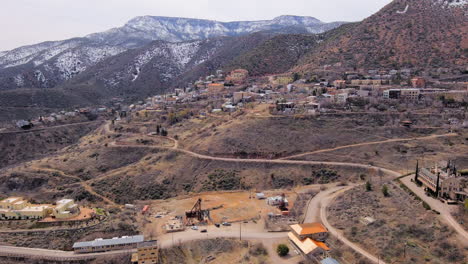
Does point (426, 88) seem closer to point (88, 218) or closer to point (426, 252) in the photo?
point (426, 252)

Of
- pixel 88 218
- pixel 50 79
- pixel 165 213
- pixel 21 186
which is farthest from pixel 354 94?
pixel 50 79

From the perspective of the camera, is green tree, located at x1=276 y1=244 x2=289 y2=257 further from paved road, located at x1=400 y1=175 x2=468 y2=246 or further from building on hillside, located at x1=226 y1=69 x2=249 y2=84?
building on hillside, located at x1=226 y1=69 x2=249 y2=84

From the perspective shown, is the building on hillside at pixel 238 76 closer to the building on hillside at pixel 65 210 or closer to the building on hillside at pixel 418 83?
the building on hillside at pixel 418 83

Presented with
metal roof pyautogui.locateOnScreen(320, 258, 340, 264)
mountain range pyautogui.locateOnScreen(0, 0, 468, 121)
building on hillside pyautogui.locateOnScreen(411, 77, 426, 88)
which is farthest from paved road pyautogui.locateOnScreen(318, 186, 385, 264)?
mountain range pyautogui.locateOnScreen(0, 0, 468, 121)

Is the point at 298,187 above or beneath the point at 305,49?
beneath

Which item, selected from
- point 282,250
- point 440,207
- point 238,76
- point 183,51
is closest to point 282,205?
point 282,250

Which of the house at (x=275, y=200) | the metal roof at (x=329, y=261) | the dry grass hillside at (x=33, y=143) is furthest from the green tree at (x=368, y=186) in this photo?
the dry grass hillside at (x=33, y=143)

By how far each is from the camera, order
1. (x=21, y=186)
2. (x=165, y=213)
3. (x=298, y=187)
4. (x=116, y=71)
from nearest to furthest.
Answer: (x=165, y=213), (x=298, y=187), (x=21, y=186), (x=116, y=71)
